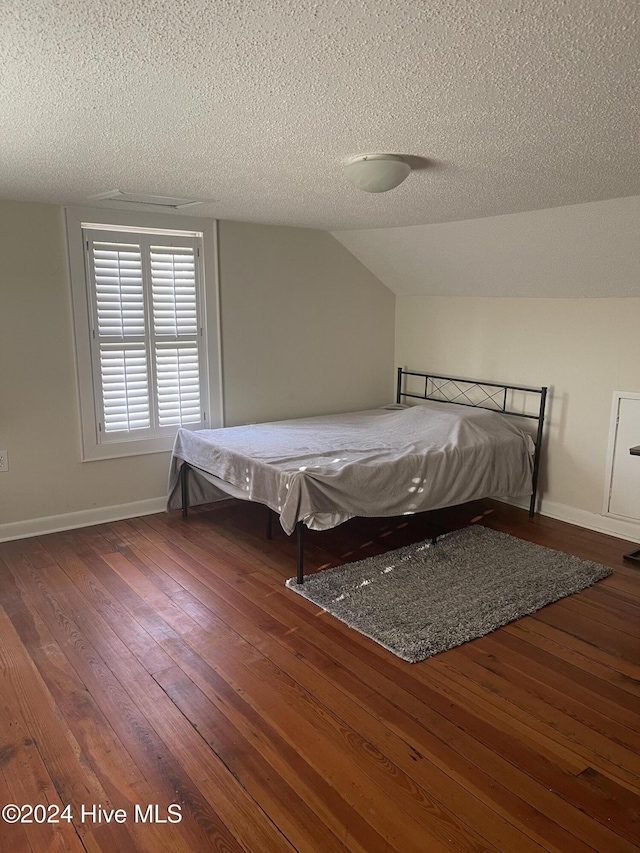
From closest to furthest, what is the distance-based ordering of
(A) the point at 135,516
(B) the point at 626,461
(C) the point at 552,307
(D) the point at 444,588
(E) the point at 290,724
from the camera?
(E) the point at 290,724
(D) the point at 444,588
(B) the point at 626,461
(C) the point at 552,307
(A) the point at 135,516

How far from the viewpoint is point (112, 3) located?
128 centimetres

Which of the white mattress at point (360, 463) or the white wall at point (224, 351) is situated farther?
the white wall at point (224, 351)

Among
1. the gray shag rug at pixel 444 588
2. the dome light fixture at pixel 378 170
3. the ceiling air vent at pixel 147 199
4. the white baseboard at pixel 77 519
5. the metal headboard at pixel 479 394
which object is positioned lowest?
the gray shag rug at pixel 444 588

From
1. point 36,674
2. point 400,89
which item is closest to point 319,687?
point 36,674

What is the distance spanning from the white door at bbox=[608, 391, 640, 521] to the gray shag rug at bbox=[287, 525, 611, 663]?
63 cm

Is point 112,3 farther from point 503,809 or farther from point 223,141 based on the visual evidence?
point 503,809

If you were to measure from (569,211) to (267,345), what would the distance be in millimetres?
2291

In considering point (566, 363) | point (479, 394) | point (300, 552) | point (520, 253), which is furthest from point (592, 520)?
point (300, 552)

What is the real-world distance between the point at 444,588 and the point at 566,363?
1883 mm

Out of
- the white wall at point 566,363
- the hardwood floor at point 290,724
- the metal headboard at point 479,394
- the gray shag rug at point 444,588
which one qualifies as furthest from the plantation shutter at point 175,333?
the white wall at point 566,363

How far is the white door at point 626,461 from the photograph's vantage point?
386 cm

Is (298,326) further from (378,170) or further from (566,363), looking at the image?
(378,170)

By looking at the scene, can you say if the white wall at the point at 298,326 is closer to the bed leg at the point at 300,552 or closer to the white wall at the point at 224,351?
the white wall at the point at 224,351

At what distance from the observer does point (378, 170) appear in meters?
2.53
